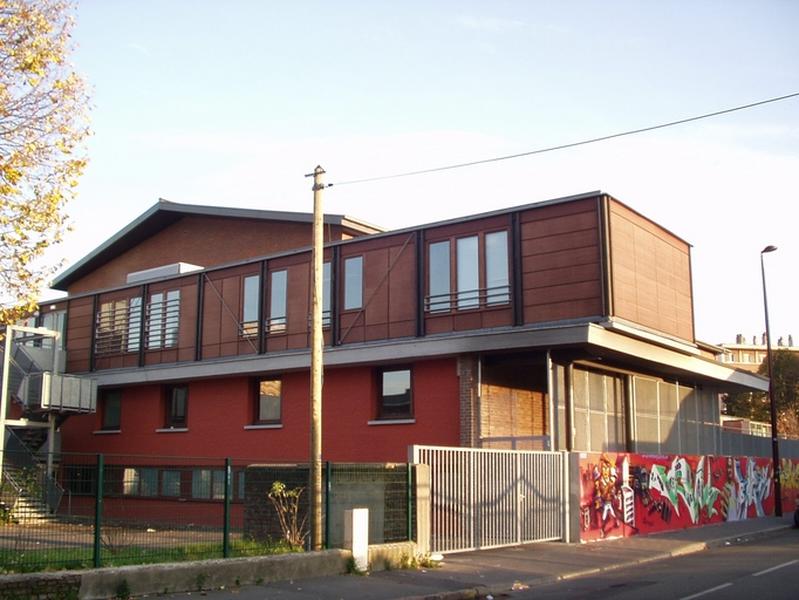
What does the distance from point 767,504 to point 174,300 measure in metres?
23.6

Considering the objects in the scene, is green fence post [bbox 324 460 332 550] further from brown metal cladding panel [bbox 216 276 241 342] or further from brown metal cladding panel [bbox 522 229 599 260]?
brown metal cladding panel [bbox 216 276 241 342]

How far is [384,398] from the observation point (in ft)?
81.6

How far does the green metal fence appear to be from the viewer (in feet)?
40.2

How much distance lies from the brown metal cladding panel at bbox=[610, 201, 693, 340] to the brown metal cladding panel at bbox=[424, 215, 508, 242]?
2.90 m

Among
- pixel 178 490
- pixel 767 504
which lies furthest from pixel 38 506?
pixel 767 504

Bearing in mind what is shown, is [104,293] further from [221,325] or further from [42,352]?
[221,325]

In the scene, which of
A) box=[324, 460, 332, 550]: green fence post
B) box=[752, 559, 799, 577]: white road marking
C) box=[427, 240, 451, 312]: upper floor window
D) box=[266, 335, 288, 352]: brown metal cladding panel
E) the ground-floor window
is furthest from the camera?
box=[266, 335, 288, 352]: brown metal cladding panel

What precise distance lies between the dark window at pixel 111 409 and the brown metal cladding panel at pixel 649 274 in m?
19.0

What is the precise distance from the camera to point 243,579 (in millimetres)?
13523

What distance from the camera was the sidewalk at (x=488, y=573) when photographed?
13.2 m

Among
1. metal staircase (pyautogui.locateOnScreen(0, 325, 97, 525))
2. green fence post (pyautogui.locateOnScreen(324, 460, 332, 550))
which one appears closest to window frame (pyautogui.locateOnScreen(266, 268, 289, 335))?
metal staircase (pyautogui.locateOnScreen(0, 325, 97, 525))

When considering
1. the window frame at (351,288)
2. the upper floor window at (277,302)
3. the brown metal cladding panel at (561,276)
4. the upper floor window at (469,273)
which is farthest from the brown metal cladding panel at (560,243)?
the upper floor window at (277,302)

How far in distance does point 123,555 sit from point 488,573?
246 inches

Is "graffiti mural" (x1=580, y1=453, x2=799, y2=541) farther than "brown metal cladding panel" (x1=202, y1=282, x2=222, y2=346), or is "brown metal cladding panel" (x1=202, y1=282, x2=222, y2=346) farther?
"brown metal cladding panel" (x1=202, y1=282, x2=222, y2=346)
